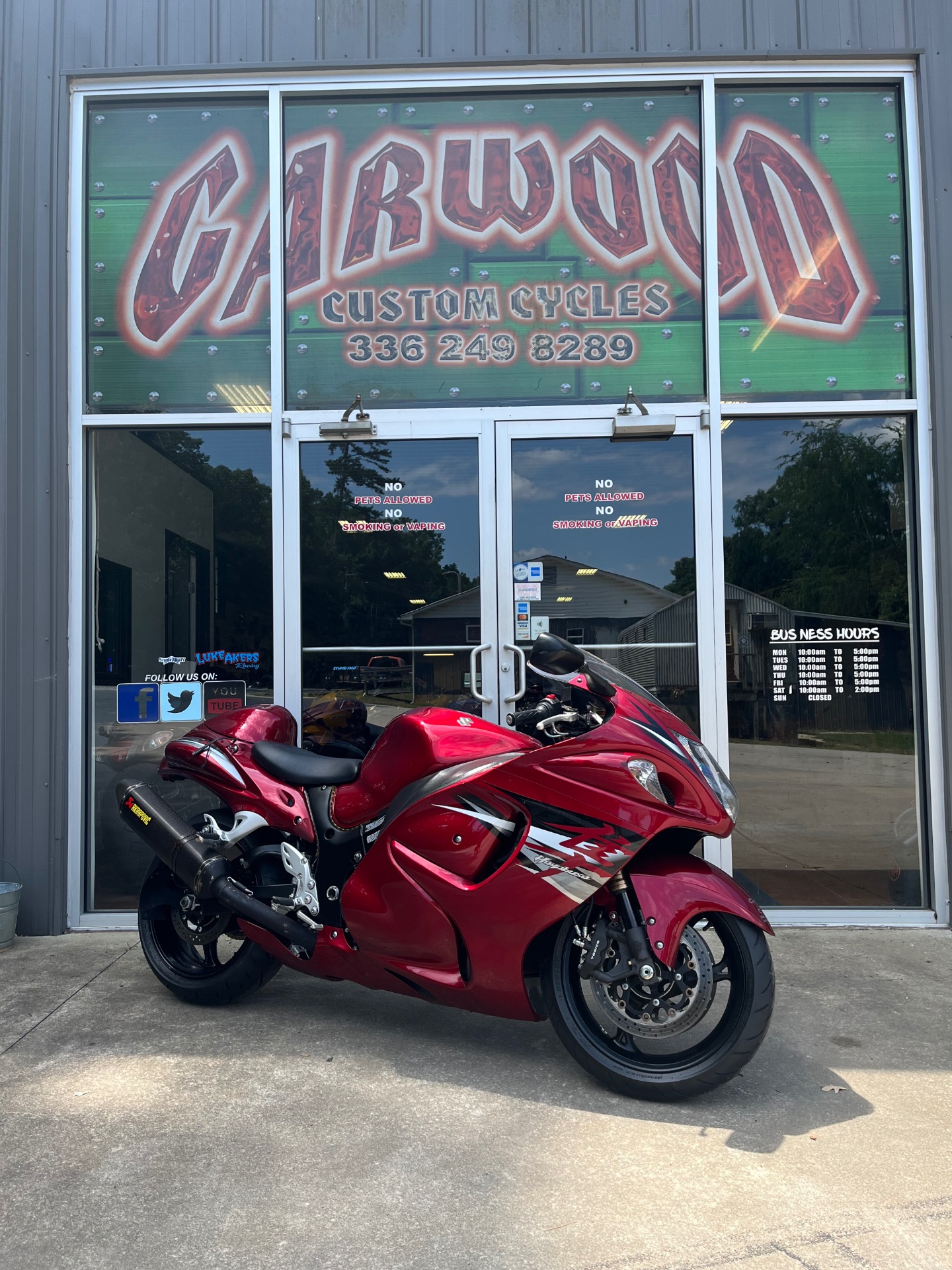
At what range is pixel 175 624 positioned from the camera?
180 inches

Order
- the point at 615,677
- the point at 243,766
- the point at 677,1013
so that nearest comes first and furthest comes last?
1. the point at 677,1013
2. the point at 615,677
3. the point at 243,766

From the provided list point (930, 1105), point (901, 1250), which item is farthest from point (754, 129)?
point (901, 1250)

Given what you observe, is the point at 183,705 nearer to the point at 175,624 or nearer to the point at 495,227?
the point at 175,624

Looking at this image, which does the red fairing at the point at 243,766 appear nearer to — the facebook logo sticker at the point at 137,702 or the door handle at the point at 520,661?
the facebook logo sticker at the point at 137,702

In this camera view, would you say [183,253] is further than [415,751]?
Yes

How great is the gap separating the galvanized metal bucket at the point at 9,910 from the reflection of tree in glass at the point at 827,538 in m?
3.43

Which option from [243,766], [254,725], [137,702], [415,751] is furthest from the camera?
[137,702]

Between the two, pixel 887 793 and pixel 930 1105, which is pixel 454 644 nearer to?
pixel 887 793

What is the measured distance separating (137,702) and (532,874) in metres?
2.58

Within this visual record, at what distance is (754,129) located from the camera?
4.68m

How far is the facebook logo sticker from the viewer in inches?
180

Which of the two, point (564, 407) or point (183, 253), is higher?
point (183, 253)

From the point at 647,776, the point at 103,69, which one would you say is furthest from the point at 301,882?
the point at 103,69

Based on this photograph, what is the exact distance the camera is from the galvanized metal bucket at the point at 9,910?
165 inches
